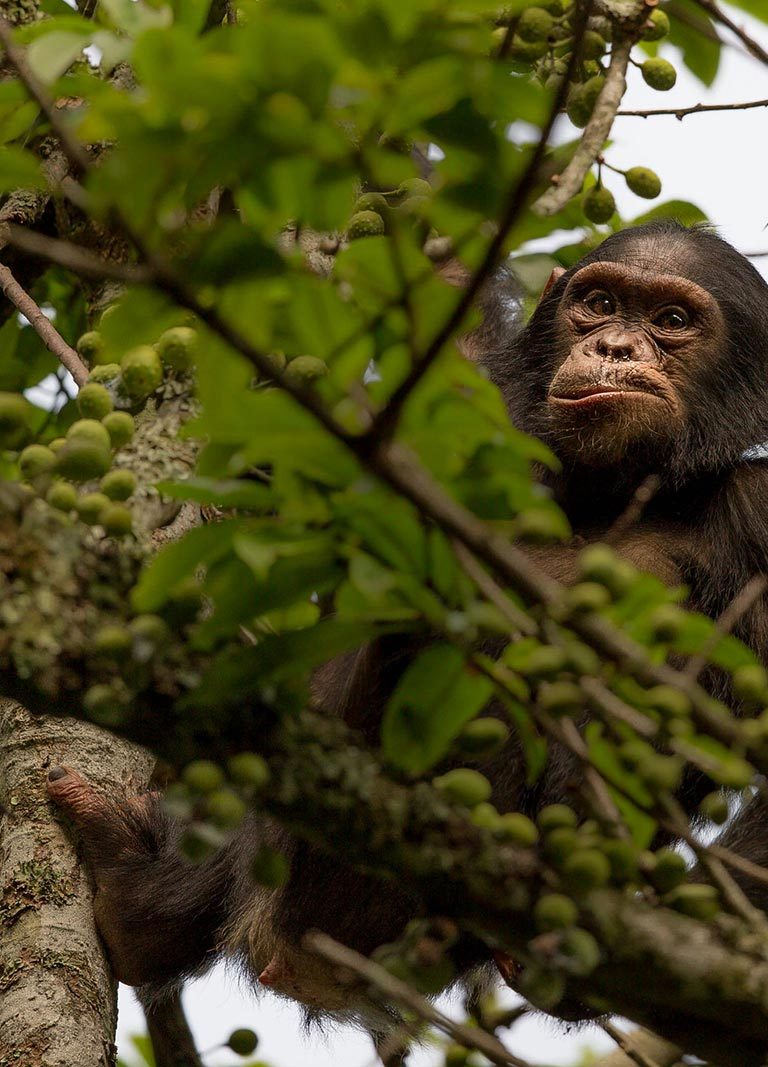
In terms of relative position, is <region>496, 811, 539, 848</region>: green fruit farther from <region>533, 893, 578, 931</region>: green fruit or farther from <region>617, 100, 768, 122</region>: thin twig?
<region>617, 100, 768, 122</region>: thin twig

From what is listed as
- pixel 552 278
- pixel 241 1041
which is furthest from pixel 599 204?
pixel 241 1041

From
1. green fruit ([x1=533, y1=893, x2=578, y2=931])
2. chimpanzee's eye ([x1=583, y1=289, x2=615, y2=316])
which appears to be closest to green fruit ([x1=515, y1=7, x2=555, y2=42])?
green fruit ([x1=533, y1=893, x2=578, y2=931])

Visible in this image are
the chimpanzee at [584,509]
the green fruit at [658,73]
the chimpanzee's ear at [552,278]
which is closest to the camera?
the green fruit at [658,73]

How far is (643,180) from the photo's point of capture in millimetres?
3074

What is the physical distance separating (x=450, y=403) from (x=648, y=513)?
2369mm

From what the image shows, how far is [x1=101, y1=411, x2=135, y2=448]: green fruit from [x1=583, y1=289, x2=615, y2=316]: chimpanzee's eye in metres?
2.36

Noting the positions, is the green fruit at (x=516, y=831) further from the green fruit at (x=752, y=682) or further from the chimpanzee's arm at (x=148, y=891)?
the chimpanzee's arm at (x=148, y=891)

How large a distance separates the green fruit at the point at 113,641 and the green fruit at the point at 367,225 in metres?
1.32

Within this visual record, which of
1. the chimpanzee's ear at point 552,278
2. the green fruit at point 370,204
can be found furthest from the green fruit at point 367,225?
the chimpanzee's ear at point 552,278

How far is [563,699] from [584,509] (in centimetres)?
243

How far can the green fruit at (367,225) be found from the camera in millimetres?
2830

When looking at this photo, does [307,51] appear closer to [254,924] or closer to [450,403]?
[450,403]

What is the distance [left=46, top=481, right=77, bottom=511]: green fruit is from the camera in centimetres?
→ 187

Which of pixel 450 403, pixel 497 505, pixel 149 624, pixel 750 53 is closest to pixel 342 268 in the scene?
pixel 450 403
